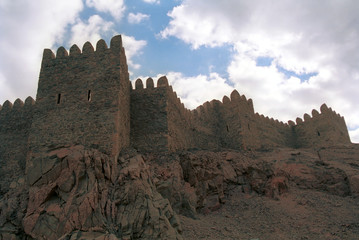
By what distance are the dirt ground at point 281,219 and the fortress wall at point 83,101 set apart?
4.64 metres

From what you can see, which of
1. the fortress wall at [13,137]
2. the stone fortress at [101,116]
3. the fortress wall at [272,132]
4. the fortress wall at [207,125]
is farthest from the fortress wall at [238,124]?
the fortress wall at [13,137]

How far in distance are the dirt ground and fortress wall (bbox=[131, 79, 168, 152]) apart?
12.9 ft

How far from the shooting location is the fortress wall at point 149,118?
12.8m

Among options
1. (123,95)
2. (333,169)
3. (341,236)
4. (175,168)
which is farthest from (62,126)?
(333,169)

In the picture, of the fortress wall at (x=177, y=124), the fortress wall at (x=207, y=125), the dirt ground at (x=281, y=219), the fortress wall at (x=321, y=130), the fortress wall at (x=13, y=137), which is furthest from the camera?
the fortress wall at (x=321, y=130)

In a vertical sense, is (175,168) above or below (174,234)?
above

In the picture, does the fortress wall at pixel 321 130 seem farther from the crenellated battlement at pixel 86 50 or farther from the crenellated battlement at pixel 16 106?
the crenellated battlement at pixel 16 106

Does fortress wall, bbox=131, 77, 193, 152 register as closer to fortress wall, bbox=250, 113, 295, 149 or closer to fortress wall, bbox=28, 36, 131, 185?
fortress wall, bbox=28, 36, 131, 185

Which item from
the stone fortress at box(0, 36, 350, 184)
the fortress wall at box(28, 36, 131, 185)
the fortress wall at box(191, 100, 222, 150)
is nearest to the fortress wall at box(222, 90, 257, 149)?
the stone fortress at box(0, 36, 350, 184)

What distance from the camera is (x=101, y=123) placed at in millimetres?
11094

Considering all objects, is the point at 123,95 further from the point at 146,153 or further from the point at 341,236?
the point at 341,236

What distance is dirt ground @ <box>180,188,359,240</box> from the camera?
9.55 metres

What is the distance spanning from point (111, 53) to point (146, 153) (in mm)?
4909

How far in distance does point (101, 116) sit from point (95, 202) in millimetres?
3874
